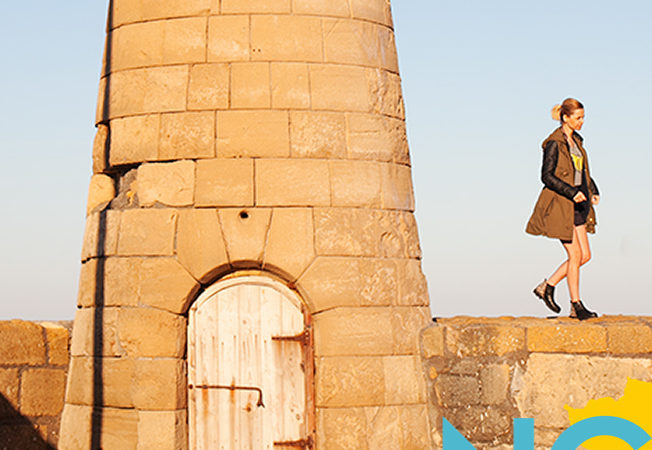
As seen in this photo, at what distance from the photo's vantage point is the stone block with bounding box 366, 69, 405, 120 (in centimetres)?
953

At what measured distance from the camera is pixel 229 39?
925 cm

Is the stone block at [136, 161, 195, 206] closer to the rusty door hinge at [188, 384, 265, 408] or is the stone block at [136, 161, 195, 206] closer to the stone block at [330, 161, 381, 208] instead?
the stone block at [330, 161, 381, 208]

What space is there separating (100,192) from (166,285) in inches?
53.7

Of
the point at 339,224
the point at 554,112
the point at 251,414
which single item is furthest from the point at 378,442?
the point at 554,112

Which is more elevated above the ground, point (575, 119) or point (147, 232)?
point (575, 119)

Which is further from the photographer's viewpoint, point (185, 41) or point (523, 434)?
point (185, 41)

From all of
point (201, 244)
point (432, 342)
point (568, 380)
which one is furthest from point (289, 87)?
point (568, 380)

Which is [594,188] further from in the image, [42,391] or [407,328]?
[42,391]

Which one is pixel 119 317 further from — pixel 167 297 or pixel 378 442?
pixel 378 442

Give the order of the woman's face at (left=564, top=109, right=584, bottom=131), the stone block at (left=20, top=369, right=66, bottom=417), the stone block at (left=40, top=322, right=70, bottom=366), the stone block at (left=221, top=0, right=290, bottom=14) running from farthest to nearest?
the stone block at (left=40, top=322, right=70, bottom=366)
the stone block at (left=20, top=369, right=66, bottom=417)
the woman's face at (left=564, top=109, right=584, bottom=131)
the stone block at (left=221, top=0, right=290, bottom=14)

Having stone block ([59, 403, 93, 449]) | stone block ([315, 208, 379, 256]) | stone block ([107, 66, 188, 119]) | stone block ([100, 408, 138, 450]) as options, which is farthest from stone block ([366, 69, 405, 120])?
stone block ([59, 403, 93, 449])

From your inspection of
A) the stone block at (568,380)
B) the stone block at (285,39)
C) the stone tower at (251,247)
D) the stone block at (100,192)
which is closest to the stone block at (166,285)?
the stone tower at (251,247)

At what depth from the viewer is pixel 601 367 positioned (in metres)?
8.89

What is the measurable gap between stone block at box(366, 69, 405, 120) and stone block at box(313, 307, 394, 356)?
1.81 m
